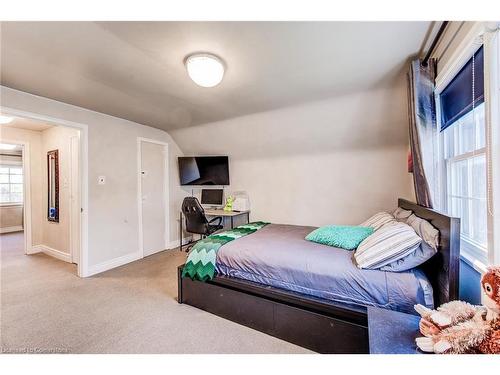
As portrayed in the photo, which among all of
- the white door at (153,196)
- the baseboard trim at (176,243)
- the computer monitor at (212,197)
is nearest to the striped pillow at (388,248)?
the computer monitor at (212,197)

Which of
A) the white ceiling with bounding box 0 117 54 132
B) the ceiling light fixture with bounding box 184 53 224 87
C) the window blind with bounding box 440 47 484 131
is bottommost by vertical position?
the window blind with bounding box 440 47 484 131

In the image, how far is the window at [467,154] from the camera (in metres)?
1.32

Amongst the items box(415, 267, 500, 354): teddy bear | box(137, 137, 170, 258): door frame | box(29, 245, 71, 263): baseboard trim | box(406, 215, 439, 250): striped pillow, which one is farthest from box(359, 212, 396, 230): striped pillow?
box(29, 245, 71, 263): baseboard trim

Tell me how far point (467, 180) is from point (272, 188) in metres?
2.40

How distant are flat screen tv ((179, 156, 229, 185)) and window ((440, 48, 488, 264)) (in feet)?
9.67

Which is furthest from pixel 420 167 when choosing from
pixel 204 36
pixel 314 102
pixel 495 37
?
pixel 204 36

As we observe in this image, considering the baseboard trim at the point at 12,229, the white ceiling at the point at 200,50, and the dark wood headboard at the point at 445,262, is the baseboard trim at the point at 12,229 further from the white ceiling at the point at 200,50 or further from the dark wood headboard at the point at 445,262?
the dark wood headboard at the point at 445,262

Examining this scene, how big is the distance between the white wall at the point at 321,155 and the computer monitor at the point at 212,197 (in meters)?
0.34

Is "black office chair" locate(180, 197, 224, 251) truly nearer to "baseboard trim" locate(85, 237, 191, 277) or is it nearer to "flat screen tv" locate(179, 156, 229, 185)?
"flat screen tv" locate(179, 156, 229, 185)

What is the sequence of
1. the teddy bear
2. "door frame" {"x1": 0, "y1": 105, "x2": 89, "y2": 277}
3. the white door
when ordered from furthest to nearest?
the white door, "door frame" {"x1": 0, "y1": 105, "x2": 89, "y2": 277}, the teddy bear

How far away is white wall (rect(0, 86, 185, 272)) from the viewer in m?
2.92

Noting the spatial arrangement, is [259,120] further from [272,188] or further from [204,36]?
[204,36]

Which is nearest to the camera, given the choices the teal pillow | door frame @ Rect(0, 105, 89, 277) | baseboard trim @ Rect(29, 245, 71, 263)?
the teal pillow
